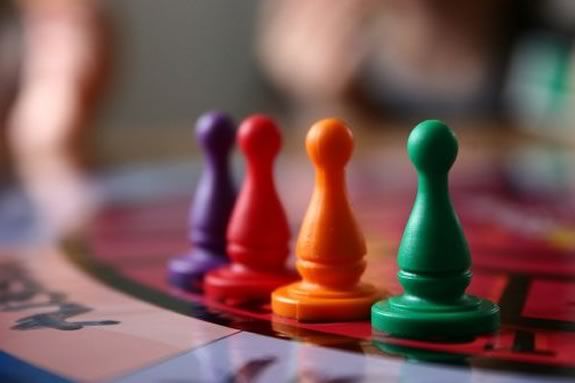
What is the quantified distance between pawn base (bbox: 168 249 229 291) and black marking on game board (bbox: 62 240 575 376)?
0.02 m

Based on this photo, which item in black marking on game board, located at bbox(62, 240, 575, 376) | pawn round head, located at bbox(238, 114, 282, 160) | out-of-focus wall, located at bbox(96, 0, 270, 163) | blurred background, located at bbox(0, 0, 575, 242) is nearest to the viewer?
black marking on game board, located at bbox(62, 240, 575, 376)

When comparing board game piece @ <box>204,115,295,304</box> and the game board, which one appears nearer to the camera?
the game board

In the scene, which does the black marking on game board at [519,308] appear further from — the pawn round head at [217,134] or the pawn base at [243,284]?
the pawn round head at [217,134]

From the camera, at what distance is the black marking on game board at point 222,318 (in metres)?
0.58

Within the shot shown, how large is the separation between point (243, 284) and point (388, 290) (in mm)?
114

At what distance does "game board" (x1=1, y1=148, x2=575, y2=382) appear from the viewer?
59 cm

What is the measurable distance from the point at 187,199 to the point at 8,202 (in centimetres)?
27

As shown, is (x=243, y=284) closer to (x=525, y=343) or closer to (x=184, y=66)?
(x=525, y=343)

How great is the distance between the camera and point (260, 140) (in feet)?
2.67

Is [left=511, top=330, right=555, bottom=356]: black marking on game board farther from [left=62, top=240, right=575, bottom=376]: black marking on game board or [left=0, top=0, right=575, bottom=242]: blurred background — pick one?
[left=0, top=0, right=575, bottom=242]: blurred background

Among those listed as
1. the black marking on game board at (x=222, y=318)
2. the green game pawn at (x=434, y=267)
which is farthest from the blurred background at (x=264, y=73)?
the green game pawn at (x=434, y=267)

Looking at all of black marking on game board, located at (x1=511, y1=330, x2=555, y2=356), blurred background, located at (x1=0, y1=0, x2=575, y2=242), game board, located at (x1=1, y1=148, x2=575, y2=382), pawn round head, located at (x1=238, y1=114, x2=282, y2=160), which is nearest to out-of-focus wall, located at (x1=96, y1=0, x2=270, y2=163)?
blurred background, located at (x1=0, y1=0, x2=575, y2=242)

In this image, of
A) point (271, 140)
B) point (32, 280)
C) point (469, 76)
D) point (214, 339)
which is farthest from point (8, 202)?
point (469, 76)

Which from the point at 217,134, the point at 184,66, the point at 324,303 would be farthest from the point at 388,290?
the point at 184,66
